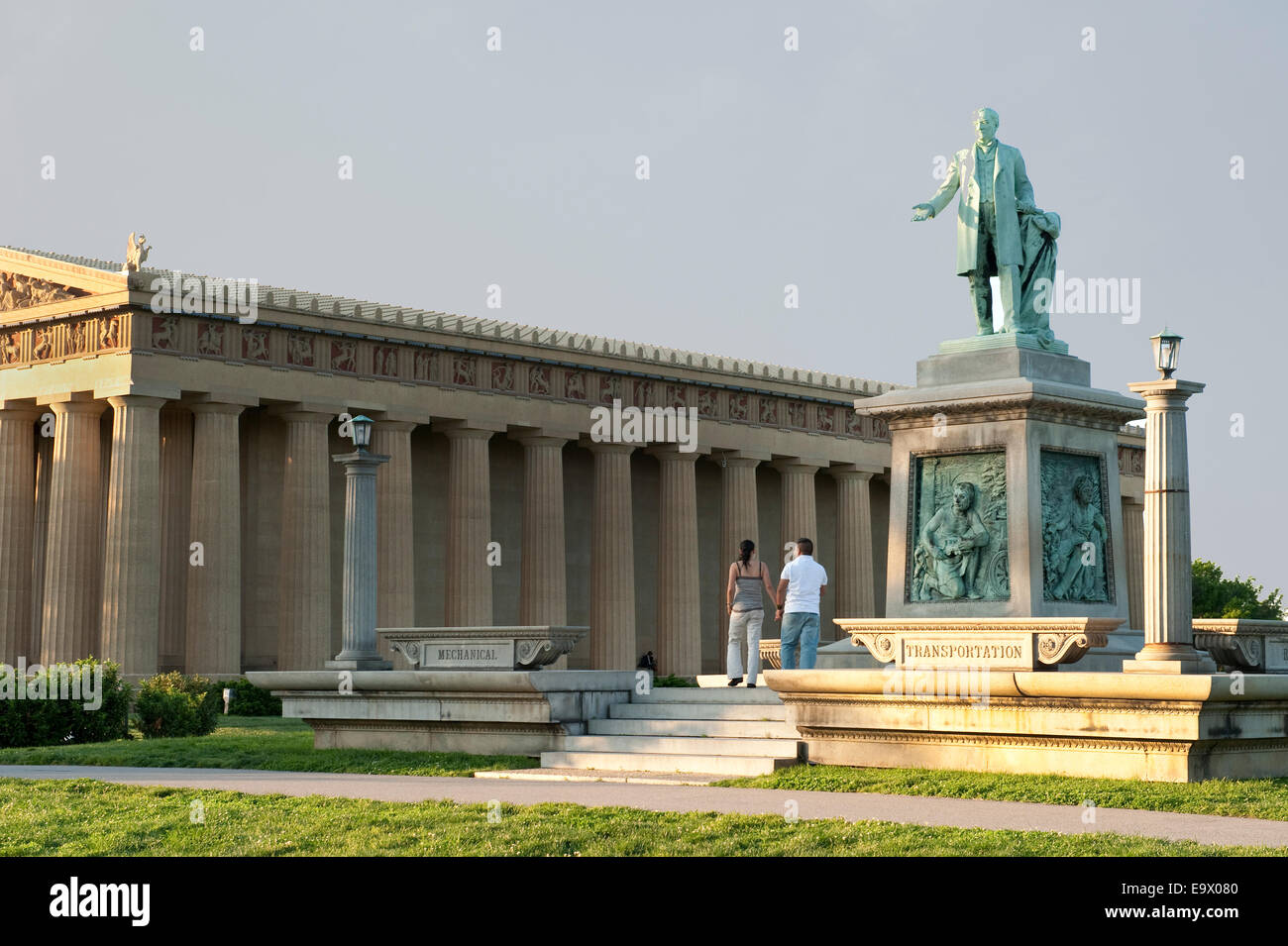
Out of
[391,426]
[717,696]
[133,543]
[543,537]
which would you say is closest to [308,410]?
[391,426]

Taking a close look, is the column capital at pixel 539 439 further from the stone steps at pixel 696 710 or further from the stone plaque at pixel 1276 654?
the stone plaque at pixel 1276 654

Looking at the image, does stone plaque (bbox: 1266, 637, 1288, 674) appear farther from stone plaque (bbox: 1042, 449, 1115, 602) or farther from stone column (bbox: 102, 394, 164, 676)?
stone column (bbox: 102, 394, 164, 676)

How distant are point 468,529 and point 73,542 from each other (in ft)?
40.7

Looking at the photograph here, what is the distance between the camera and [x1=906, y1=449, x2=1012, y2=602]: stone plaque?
2531 cm

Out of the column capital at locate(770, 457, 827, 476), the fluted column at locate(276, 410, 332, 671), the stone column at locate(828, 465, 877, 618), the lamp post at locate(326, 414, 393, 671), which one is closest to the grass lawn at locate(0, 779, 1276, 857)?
the lamp post at locate(326, 414, 393, 671)

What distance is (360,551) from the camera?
3091 centimetres

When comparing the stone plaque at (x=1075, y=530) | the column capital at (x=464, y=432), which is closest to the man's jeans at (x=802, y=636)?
the stone plaque at (x=1075, y=530)

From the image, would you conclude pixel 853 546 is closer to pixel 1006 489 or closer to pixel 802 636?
pixel 802 636

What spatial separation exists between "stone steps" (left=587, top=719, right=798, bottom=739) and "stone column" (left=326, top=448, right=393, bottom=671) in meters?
5.19

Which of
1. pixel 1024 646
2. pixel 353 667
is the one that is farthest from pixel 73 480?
pixel 1024 646

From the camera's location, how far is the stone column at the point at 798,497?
70.5 m
